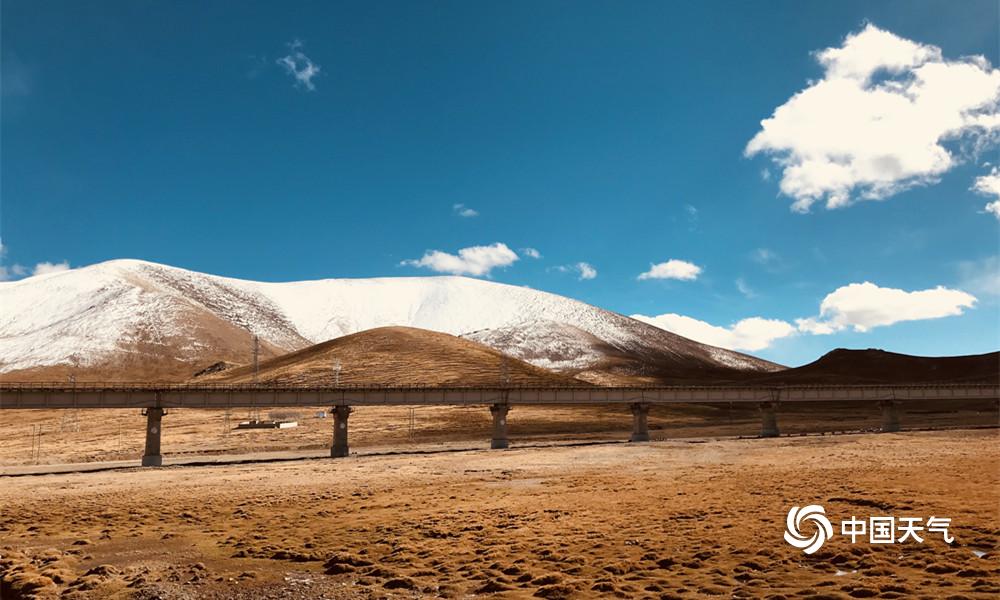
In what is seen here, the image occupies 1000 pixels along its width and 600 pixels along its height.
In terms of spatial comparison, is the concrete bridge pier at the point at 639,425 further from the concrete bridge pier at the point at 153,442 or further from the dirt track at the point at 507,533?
the concrete bridge pier at the point at 153,442

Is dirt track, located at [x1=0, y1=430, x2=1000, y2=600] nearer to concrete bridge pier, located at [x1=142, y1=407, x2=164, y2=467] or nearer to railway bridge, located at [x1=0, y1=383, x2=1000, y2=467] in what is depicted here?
concrete bridge pier, located at [x1=142, y1=407, x2=164, y2=467]

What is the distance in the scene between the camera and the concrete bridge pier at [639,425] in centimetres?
8788

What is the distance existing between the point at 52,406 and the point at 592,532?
2744 inches

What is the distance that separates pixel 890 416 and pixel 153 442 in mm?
97192

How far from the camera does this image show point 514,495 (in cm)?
3931

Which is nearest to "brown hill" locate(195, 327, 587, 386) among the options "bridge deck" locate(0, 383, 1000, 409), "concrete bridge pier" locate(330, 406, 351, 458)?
"bridge deck" locate(0, 383, 1000, 409)

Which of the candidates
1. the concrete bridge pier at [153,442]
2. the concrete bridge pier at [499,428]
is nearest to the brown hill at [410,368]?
the concrete bridge pier at [499,428]

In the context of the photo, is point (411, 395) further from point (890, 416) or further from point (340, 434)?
point (890, 416)

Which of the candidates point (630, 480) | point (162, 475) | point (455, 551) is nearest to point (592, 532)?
point (455, 551)

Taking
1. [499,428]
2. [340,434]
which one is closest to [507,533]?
[340,434]

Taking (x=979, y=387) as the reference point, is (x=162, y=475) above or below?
below

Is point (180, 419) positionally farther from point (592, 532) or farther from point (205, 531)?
point (592, 532)

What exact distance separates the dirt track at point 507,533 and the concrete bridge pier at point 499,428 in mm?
27560

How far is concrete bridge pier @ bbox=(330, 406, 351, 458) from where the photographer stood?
76.5 metres
